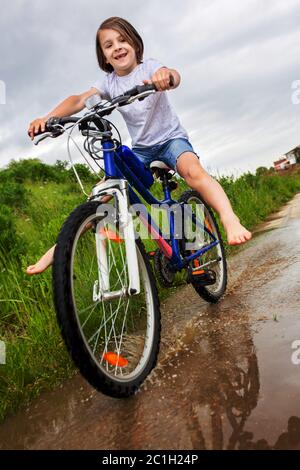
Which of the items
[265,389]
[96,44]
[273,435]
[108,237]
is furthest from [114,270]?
[96,44]

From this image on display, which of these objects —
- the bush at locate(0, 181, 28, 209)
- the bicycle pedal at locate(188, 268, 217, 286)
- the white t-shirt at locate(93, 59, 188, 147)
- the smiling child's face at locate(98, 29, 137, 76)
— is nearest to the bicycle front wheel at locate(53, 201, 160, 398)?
the bicycle pedal at locate(188, 268, 217, 286)

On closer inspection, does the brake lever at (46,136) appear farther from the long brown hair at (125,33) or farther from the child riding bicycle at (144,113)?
the long brown hair at (125,33)

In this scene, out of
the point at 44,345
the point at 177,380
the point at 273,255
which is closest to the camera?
the point at 177,380

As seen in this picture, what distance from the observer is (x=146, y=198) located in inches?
120

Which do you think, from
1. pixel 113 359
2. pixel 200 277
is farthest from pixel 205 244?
pixel 113 359

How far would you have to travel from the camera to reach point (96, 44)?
313 cm

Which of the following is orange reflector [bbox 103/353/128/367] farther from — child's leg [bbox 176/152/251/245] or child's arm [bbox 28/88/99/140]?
child's arm [bbox 28/88/99/140]

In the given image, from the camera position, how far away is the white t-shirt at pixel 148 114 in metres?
3.07

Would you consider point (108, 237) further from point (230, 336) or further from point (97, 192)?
point (230, 336)

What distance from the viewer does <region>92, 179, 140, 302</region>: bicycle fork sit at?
2.24 m

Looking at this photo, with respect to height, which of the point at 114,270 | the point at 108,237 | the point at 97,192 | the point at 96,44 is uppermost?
the point at 96,44

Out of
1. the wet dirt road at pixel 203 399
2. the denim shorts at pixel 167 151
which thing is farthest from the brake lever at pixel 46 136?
the wet dirt road at pixel 203 399
